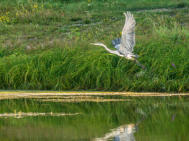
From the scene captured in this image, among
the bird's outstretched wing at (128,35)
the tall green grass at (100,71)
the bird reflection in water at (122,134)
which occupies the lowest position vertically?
the tall green grass at (100,71)

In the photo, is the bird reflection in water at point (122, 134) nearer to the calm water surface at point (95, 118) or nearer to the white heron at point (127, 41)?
the calm water surface at point (95, 118)

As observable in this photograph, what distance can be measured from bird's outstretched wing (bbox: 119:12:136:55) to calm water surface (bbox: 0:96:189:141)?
1.67 metres

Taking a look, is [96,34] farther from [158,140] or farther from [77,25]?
[158,140]

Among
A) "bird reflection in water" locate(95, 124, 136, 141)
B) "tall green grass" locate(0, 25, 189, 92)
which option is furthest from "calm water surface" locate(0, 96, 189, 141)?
"tall green grass" locate(0, 25, 189, 92)

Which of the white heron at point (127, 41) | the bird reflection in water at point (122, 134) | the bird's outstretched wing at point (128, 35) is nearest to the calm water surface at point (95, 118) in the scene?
the bird reflection in water at point (122, 134)

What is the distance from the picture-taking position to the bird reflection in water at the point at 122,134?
7.00 metres

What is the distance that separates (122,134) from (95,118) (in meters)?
1.62

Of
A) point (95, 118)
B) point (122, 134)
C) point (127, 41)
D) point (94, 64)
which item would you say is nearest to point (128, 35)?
point (127, 41)

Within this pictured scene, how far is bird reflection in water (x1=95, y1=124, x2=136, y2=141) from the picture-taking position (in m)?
7.00

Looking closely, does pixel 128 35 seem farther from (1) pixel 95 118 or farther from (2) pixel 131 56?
(1) pixel 95 118

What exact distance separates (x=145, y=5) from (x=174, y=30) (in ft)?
28.4

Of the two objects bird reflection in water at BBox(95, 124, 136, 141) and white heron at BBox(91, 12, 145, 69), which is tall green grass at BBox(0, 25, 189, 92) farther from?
bird reflection in water at BBox(95, 124, 136, 141)

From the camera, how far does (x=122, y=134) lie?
734 centimetres

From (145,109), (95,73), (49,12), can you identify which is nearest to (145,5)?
(49,12)
